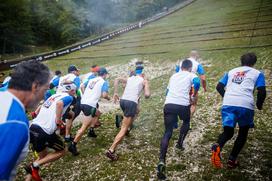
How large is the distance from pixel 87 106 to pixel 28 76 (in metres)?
5.69

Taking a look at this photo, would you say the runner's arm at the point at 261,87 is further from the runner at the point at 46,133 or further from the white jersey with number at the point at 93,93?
the runner at the point at 46,133

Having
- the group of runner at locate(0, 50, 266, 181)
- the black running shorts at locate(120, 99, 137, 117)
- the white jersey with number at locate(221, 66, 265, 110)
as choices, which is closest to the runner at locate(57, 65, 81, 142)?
the group of runner at locate(0, 50, 266, 181)

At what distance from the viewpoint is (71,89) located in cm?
901

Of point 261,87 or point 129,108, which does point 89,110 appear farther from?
point 261,87

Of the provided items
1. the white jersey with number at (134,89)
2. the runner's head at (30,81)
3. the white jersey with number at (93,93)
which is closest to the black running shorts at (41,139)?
the white jersey with number at (93,93)

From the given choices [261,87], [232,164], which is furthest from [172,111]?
[261,87]

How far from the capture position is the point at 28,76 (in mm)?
2859

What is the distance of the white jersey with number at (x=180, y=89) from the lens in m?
6.89

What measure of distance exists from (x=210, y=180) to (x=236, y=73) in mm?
2886

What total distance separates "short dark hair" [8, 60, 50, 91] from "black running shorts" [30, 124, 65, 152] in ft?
12.2

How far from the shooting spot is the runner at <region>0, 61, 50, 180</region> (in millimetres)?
2402

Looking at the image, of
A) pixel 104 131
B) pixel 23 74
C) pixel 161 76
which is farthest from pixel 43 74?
pixel 161 76

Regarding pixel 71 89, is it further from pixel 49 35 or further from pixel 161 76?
pixel 49 35

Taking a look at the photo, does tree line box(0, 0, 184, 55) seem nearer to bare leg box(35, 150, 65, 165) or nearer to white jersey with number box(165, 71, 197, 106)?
white jersey with number box(165, 71, 197, 106)
